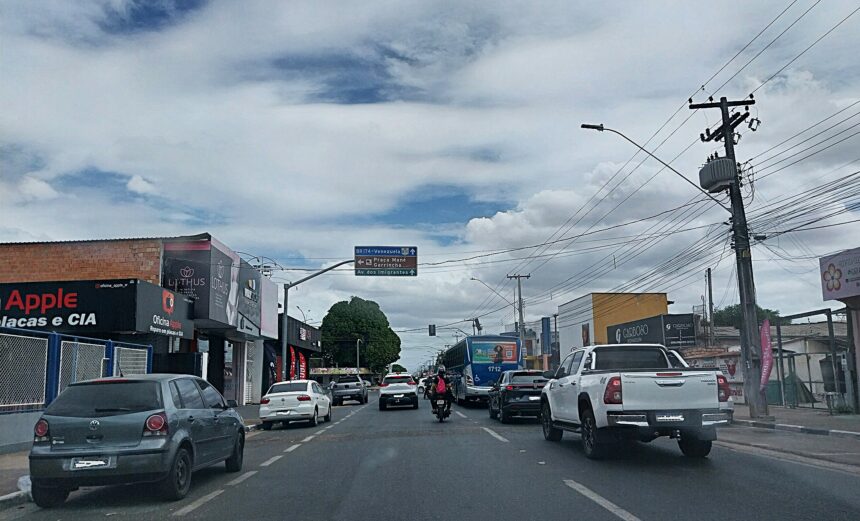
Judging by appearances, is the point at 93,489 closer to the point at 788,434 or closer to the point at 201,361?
the point at 788,434

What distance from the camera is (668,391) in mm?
11992

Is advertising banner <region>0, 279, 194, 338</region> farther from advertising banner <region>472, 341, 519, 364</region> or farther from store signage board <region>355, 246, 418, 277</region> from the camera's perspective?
advertising banner <region>472, 341, 519, 364</region>

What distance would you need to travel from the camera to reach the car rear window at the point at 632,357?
13977 mm

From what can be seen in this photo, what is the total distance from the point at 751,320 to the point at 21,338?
63.4ft

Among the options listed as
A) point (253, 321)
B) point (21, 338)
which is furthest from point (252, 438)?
point (253, 321)

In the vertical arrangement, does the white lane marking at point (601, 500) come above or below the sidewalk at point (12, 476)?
below

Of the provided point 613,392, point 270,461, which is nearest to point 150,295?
point 270,461

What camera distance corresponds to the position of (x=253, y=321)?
125 ft

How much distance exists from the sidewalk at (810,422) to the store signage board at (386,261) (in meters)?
14.5

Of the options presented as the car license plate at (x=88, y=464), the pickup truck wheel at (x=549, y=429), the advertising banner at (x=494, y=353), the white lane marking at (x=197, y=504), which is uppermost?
the advertising banner at (x=494, y=353)

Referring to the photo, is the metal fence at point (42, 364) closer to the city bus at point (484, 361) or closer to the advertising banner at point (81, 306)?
the advertising banner at point (81, 306)

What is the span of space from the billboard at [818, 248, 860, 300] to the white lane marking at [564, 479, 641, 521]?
14829mm

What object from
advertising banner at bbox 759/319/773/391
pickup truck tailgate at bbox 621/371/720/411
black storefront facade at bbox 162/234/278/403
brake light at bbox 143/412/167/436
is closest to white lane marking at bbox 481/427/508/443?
pickup truck tailgate at bbox 621/371/720/411

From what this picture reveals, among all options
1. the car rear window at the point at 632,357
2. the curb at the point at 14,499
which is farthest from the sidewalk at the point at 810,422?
the curb at the point at 14,499
